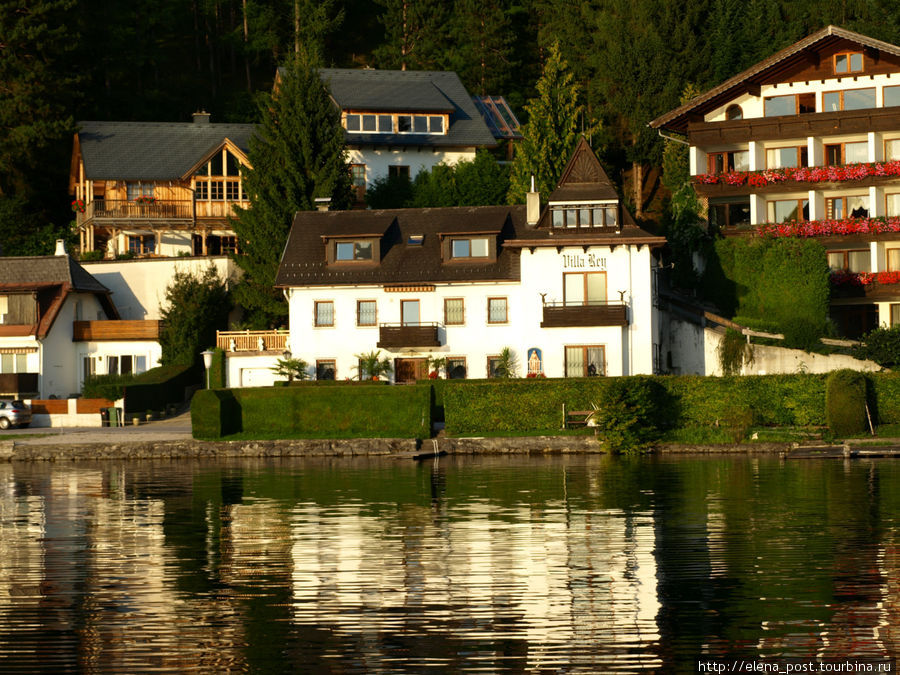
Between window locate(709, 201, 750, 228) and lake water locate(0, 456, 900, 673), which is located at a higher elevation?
window locate(709, 201, 750, 228)

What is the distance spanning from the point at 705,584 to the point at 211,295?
53145 mm

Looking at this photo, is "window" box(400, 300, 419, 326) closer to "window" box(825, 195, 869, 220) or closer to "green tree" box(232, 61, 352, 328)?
"green tree" box(232, 61, 352, 328)

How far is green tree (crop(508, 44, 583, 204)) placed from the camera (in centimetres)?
7725

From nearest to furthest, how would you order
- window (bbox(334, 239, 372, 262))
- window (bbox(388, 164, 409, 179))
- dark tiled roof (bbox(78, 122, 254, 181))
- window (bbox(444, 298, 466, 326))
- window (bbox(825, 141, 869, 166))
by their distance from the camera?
window (bbox(444, 298, 466, 326)), window (bbox(334, 239, 372, 262)), window (bbox(825, 141, 869, 166)), dark tiled roof (bbox(78, 122, 254, 181)), window (bbox(388, 164, 409, 179))

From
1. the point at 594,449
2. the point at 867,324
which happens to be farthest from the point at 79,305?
the point at 867,324

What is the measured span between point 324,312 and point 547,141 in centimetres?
2104

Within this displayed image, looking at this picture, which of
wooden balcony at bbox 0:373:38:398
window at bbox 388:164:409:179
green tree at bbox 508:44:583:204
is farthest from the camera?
window at bbox 388:164:409:179

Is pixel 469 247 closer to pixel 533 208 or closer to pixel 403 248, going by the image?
pixel 403 248

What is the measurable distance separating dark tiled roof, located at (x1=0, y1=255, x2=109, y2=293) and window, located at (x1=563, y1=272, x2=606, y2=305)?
27.9 m

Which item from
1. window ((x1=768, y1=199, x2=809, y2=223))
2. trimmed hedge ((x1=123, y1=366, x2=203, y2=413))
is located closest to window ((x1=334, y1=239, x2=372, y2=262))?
trimmed hedge ((x1=123, y1=366, x2=203, y2=413))

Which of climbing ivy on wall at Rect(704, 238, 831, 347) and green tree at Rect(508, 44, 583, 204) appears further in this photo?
green tree at Rect(508, 44, 583, 204)

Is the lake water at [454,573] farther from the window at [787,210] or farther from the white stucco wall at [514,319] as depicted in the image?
the window at [787,210]

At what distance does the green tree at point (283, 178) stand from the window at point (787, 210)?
79.4 feet

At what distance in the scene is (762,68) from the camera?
72.2 metres
